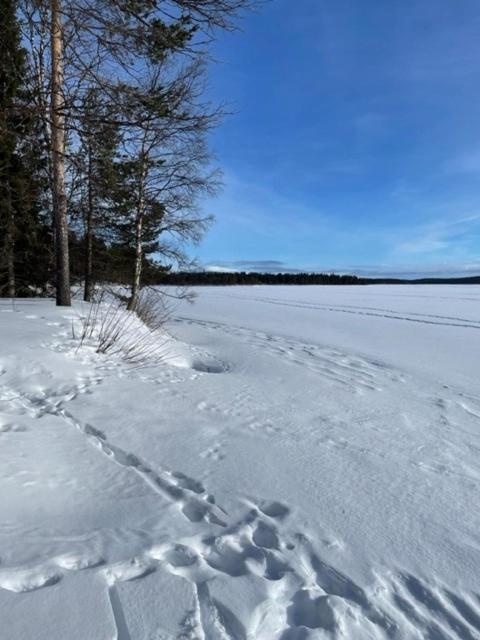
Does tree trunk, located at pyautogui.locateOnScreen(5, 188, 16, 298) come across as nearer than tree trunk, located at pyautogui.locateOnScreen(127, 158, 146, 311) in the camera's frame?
No

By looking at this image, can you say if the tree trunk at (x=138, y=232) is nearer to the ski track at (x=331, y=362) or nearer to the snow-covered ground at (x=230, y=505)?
the ski track at (x=331, y=362)

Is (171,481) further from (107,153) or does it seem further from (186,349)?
(186,349)

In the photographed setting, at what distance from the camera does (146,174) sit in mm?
11781

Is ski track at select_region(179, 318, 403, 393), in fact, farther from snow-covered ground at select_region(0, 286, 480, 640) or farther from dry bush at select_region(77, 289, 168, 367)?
dry bush at select_region(77, 289, 168, 367)

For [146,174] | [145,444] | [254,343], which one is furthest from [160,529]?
[146,174]

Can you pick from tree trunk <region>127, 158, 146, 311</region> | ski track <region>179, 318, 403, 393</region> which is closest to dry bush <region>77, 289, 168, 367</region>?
ski track <region>179, 318, 403, 393</region>

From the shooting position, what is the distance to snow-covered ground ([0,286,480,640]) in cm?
169

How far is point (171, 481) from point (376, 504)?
138cm

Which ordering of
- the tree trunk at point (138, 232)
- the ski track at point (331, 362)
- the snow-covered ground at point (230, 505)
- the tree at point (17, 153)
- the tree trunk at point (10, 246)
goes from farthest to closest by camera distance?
the tree trunk at point (10, 246) < the tree trunk at point (138, 232) < the ski track at point (331, 362) < the tree at point (17, 153) < the snow-covered ground at point (230, 505)

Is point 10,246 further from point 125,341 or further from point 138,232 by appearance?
point 125,341

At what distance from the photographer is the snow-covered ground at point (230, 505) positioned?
1.69 metres

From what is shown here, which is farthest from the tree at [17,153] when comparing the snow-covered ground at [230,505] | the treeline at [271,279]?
the treeline at [271,279]

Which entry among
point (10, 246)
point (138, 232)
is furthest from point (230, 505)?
point (10, 246)

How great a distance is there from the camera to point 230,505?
2.49 metres
